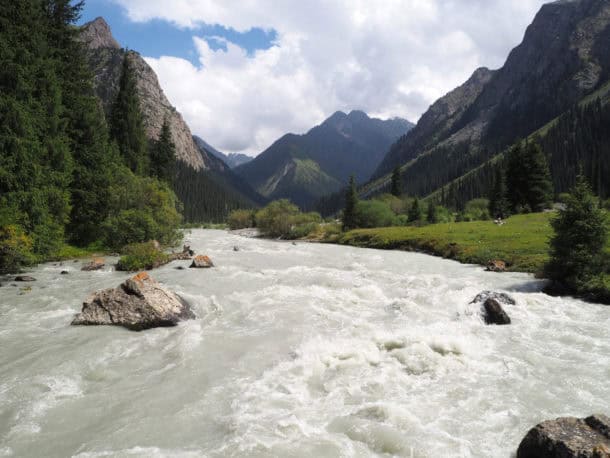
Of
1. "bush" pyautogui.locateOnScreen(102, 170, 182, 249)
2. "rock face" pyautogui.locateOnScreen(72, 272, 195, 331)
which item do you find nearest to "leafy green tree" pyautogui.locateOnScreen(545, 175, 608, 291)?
"rock face" pyautogui.locateOnScreen(72, 272, 195, 331)

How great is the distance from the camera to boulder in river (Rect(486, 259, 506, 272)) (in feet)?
100

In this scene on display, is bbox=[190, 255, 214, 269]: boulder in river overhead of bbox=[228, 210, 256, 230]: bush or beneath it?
beneath

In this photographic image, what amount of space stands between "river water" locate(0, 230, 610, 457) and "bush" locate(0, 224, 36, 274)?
5918 mm

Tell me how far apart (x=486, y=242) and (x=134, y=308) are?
38.6 meters

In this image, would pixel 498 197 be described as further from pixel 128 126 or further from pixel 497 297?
pixel 128 126

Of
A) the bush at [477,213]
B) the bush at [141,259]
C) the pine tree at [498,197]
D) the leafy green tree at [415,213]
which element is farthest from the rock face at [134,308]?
the leafy green tree at [415,213]

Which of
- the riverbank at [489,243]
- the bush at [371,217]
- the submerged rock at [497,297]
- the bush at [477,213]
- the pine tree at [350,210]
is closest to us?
the submerged rock at [497,297]

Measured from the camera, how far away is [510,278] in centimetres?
2683

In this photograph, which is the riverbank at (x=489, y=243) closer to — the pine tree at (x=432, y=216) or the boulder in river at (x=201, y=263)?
the pine tree at (x=432, y=216)

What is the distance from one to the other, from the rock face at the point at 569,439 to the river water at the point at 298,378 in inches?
33.0

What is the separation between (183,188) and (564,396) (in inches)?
7830

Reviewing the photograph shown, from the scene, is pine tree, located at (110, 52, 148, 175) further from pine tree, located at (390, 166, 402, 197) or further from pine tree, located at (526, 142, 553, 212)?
pine tree, located at (390, 166, 402, 197)

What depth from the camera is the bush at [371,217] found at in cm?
8469

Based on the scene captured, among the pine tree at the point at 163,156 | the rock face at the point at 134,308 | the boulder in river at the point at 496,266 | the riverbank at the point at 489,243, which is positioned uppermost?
the pine tree at the point at 163,156
